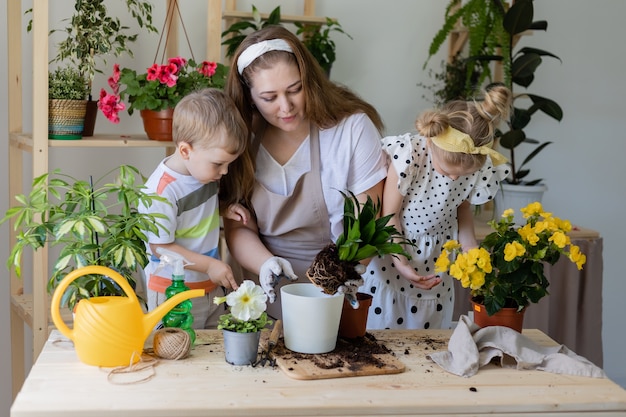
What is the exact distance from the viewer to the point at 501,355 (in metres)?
1.56

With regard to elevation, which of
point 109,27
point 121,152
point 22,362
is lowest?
point 22,362

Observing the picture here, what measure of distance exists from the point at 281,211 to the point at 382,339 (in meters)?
0.51

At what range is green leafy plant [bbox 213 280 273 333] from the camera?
1.49 metres

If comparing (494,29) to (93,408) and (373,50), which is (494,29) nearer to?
(373,50)

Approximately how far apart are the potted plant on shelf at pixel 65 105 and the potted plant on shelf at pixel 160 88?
0.25 feet

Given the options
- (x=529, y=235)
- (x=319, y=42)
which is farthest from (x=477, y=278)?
(x=319, y=42)

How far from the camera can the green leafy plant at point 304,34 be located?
2.81 metres

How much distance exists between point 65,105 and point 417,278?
113 centimetres

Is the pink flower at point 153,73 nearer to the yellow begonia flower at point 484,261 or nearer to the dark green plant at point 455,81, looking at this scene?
the yellow begonia flower at point 484,261

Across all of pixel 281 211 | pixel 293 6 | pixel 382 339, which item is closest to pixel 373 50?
pixel 293 6

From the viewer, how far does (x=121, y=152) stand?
285 cm

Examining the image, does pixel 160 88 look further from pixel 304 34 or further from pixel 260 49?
pixel 304 34

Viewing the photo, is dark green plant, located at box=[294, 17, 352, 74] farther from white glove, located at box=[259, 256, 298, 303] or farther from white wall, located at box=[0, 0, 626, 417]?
white glove, located at box=[259, 256, 298, 303]

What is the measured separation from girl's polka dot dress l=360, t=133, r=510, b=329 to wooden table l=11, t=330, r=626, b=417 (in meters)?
0.56
